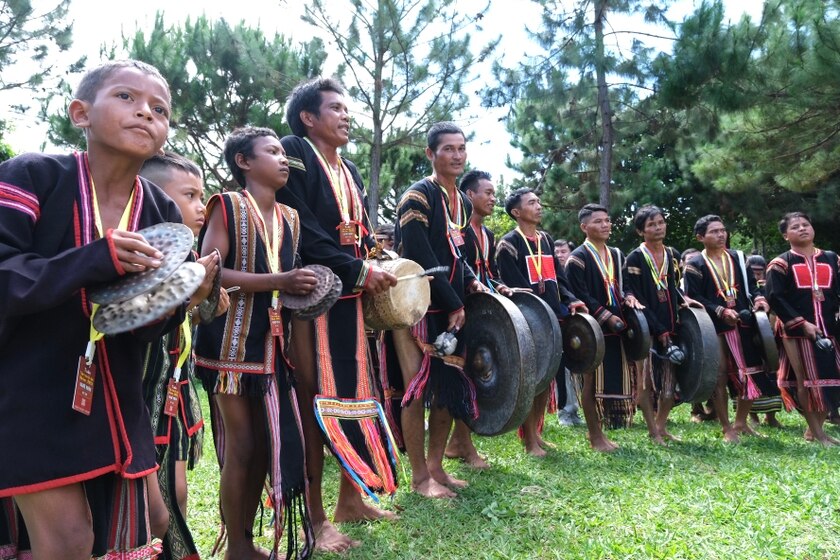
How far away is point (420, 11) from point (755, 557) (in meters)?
12.6

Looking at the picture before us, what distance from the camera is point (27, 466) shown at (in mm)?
1833

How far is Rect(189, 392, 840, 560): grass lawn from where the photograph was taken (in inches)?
135

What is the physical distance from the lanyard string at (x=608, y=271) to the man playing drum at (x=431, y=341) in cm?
199

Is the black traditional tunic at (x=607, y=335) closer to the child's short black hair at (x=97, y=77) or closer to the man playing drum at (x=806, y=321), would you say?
the man playing drum at (x=806, y=321)

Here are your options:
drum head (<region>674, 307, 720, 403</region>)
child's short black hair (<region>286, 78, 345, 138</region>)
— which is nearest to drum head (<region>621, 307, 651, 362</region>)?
drum head (<region>674, 307, 720, 403</region>)

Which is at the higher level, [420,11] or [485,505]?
[420,11]

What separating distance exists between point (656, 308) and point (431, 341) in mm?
2896

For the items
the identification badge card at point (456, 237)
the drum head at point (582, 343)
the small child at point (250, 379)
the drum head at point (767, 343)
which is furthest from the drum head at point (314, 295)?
the drum head at point (767, 343)

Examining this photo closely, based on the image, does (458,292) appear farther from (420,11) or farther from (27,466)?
(420,11)

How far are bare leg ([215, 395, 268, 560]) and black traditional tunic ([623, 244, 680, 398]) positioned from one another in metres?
4.24

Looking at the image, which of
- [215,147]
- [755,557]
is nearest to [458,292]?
[755,557]

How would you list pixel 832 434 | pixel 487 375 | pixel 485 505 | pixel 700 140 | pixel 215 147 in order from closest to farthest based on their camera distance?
pixel 485 505
pixel 487 375
pixel 832 434
pixel 700 140
pixel 215 147

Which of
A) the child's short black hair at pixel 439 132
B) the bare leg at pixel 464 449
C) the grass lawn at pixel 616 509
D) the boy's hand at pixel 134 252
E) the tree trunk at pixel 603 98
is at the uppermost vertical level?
the tree trunk at pixel 603 98

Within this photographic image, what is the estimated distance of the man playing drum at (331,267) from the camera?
141 inches
